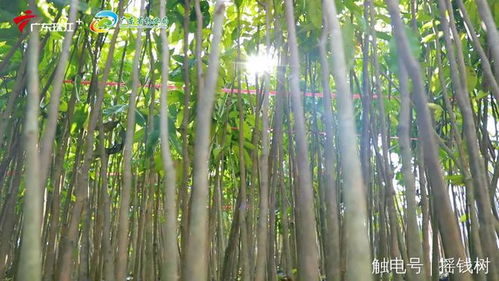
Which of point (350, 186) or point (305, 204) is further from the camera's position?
point (305, 204)

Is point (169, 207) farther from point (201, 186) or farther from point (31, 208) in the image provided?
point (31, 208)

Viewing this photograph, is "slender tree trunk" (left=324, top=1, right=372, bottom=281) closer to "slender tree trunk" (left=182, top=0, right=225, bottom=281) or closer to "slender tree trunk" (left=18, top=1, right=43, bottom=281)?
"slender tree trunk" (left=182, top=0, right=225, bottom=281)

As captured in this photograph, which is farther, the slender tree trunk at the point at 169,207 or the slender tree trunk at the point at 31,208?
the slender tree trunk at the point at 169,207

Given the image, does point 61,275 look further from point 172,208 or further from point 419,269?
point 419,269

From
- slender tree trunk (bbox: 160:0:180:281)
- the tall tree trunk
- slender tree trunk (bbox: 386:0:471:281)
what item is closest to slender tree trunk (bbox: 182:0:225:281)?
slender tree trunk (bbox: 160:0:180:281)

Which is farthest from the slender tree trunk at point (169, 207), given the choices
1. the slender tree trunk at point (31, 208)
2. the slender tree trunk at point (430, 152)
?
the slender tree trunk at point (430, 152)

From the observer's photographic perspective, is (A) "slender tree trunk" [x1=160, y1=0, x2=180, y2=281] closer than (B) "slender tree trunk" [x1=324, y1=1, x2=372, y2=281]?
No

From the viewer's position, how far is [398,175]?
3.61 m

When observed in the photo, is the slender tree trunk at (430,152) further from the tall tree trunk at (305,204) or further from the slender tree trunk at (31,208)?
the slender tree trunk at (31,208)

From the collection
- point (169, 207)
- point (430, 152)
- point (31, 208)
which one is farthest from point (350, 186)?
point (31, 208)

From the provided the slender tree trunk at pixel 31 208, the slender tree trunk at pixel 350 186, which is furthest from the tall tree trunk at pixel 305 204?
the slender tree trunk at pixel 31 208

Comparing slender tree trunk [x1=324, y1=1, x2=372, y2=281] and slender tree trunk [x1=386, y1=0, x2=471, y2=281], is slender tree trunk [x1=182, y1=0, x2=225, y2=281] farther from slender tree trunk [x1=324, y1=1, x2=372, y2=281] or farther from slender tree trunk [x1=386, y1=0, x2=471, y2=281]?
slender tree trunk [x1=386, y1=0, x2=471, y2=281]

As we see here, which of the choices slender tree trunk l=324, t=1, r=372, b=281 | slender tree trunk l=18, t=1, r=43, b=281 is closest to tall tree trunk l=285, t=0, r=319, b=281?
slender tree trunk l=324, t=1, r=372, b=281

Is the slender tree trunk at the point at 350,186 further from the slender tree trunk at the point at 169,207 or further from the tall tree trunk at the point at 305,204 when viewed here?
the slender tree trunk at the point at 169,207
